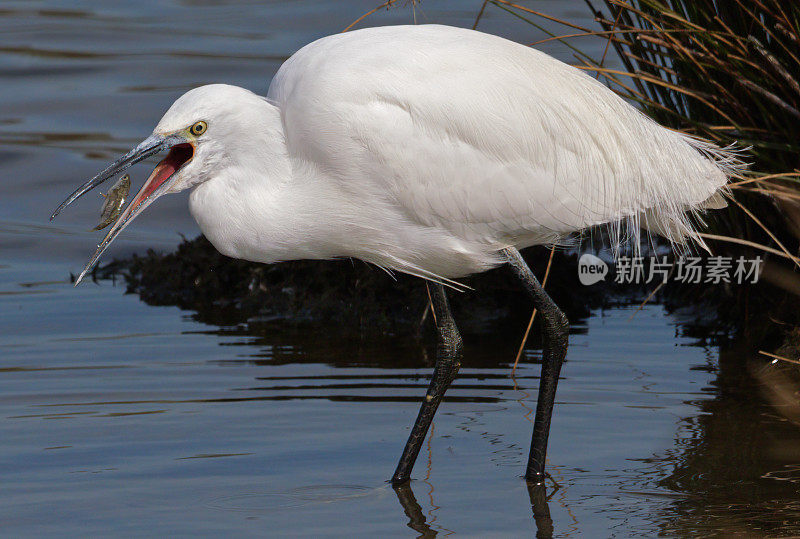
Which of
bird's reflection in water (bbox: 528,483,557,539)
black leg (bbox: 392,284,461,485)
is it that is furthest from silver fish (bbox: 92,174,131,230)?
Answer: bird's reflection in water (bbox: 528,483,557,539)

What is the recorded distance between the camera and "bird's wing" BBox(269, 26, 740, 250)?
3920mm

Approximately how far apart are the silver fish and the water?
0.91 m

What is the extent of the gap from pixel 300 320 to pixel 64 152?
185 inches

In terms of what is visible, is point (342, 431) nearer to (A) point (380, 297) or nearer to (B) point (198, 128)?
(B) point (198, 128)

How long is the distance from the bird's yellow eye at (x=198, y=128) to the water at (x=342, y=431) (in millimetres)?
1176

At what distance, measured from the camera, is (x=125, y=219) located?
3.76 meters

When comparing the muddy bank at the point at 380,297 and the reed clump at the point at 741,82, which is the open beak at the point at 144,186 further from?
the muddy bank at the point at 380,297

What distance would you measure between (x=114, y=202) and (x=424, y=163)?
1.00 meters

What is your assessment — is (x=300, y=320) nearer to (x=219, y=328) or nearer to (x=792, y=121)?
(x=219, y=328)

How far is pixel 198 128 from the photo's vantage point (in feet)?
12.5

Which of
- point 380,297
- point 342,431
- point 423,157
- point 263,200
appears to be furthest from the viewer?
point 380,297

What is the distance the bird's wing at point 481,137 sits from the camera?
12.9 ft

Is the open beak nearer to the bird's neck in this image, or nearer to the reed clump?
the bird's neck

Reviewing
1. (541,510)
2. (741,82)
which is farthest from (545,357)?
(741,82)
